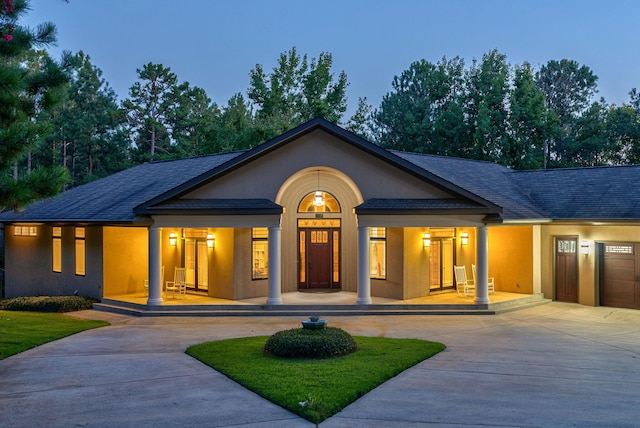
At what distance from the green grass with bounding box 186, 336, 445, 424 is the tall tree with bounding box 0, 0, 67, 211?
4337 mm

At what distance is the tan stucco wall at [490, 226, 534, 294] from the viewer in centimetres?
1927

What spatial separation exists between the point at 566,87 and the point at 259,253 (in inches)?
1456

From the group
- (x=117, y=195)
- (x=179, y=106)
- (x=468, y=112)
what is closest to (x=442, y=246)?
(x=117, y=195)

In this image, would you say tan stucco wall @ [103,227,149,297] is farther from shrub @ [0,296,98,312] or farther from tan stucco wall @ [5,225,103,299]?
shrub @ [0,296,98,312]

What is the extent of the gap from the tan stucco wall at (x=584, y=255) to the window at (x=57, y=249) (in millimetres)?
16822

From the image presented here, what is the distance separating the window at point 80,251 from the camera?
19.5 meters

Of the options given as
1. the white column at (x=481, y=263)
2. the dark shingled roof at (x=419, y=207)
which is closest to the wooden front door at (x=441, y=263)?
the white column at (x=481, y=263)

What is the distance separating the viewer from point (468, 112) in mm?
38406

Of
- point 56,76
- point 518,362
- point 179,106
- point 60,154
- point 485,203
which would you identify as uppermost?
point 179,106

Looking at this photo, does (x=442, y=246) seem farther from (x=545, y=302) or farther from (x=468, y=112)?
(x=468, y=112)

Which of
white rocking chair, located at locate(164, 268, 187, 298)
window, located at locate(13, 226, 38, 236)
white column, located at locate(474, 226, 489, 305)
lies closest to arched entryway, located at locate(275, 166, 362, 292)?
white rocking chair, located at locate(164, 268, 187, 298)

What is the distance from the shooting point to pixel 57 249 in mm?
20344

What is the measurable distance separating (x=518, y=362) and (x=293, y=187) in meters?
10.3

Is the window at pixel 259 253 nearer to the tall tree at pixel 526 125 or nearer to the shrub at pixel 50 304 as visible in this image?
the shrub at pixel 50 304
